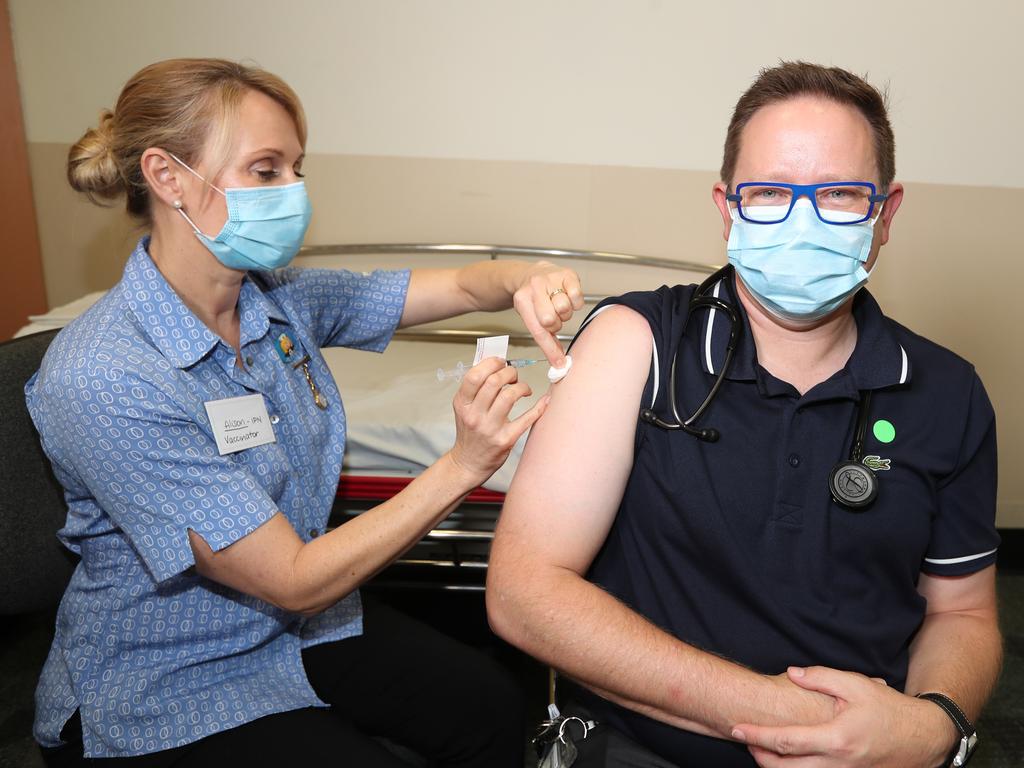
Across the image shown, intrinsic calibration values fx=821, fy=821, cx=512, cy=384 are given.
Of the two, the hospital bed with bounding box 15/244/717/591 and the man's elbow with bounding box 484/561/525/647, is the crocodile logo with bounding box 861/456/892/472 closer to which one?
the man's elbow with bounding box 484/561/525/647

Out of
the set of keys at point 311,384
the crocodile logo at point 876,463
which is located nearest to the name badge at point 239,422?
the set of keys at point 311,384

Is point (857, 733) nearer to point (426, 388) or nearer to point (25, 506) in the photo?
point (25, 506)

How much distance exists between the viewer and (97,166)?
1.43 meters

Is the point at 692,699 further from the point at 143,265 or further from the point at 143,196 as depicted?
the point at 143,196

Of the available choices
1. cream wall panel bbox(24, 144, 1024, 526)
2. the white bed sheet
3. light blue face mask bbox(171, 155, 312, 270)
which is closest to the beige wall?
cream wall panel bbox(24, 144, 1024, 526)

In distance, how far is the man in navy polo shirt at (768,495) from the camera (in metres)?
1.11

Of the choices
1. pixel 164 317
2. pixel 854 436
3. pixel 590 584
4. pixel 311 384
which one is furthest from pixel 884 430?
pixel 164 317

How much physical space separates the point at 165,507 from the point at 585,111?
6.96 feet

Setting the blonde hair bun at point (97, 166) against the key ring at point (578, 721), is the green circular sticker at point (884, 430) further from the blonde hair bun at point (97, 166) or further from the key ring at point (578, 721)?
the blonde hair bun at point (97, 166)

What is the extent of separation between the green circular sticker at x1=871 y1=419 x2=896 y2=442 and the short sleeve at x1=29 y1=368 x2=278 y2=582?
2.96ft

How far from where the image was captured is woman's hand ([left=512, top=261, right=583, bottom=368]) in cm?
121

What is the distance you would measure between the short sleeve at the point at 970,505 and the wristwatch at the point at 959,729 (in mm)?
199

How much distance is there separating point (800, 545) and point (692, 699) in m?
0.26

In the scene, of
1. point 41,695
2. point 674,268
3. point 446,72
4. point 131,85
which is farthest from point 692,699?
point 446,72
